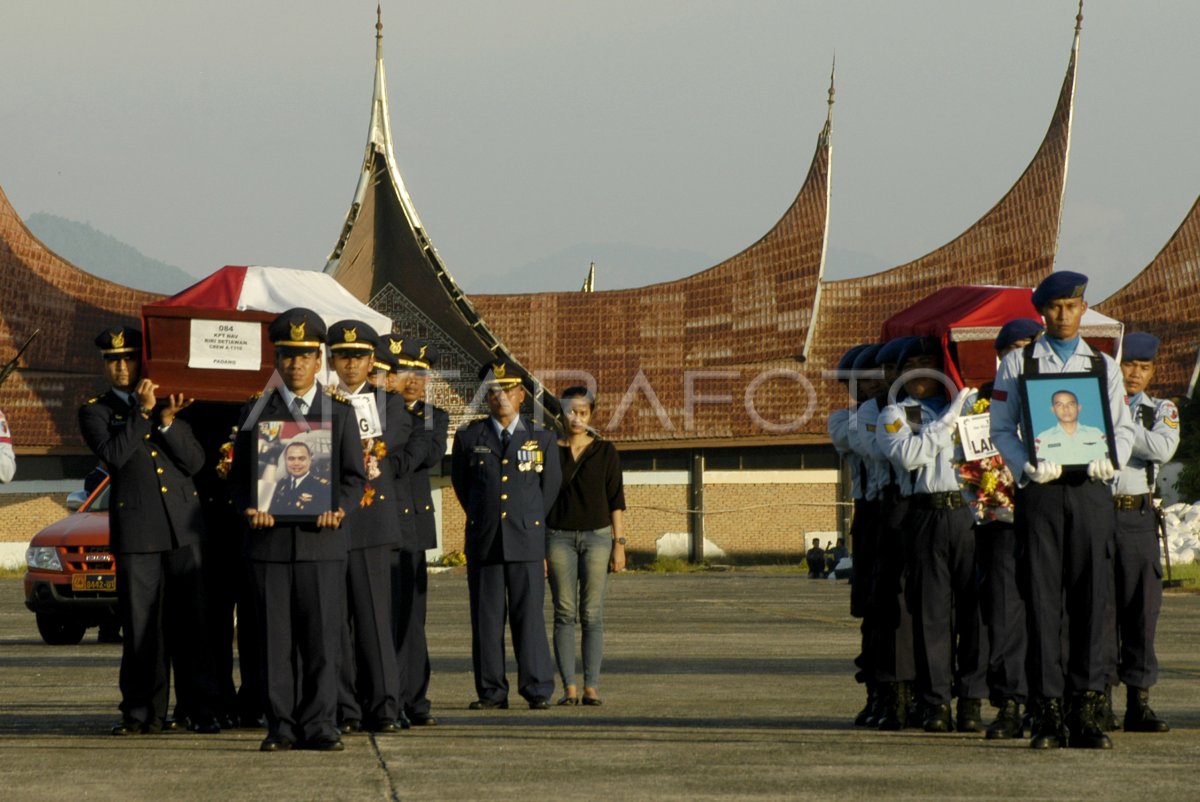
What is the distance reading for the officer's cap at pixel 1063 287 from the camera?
8383 mm

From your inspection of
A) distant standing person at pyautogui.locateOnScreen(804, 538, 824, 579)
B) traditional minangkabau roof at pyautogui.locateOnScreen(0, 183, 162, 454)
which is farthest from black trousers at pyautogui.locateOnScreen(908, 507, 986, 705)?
traditional minangkabau roof at pyautogui.locateOnScreen(0, 183, 162, 454)

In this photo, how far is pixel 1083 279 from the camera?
27.5 feet

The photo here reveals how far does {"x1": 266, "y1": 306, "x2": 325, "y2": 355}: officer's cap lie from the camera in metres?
8.38

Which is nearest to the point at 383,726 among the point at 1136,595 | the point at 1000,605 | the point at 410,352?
the point at 410,352

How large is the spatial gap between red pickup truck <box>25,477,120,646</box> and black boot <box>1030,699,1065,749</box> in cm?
1033

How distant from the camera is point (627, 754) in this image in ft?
26.8

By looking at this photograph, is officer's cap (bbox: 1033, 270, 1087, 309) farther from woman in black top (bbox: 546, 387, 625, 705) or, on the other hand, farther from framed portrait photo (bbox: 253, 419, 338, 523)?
woman in black top (bbox: 546, 387, 625, 705)

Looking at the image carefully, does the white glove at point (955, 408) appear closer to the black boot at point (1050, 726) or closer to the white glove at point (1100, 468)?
the white glove at point (1100, 468)

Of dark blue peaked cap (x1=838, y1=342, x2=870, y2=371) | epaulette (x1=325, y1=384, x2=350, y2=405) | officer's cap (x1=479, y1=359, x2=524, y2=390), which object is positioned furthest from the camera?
officer's cap (x1=479, y1=359, x2=524, y2=390)

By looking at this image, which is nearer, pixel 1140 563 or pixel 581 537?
pixel 1140 563

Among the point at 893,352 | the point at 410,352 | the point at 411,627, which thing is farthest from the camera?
the point at 411,627

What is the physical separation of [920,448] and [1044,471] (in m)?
0.99

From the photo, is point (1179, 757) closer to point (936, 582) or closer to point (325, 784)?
point (936, 582)

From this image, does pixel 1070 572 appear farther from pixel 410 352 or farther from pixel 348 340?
pixel 410 352
